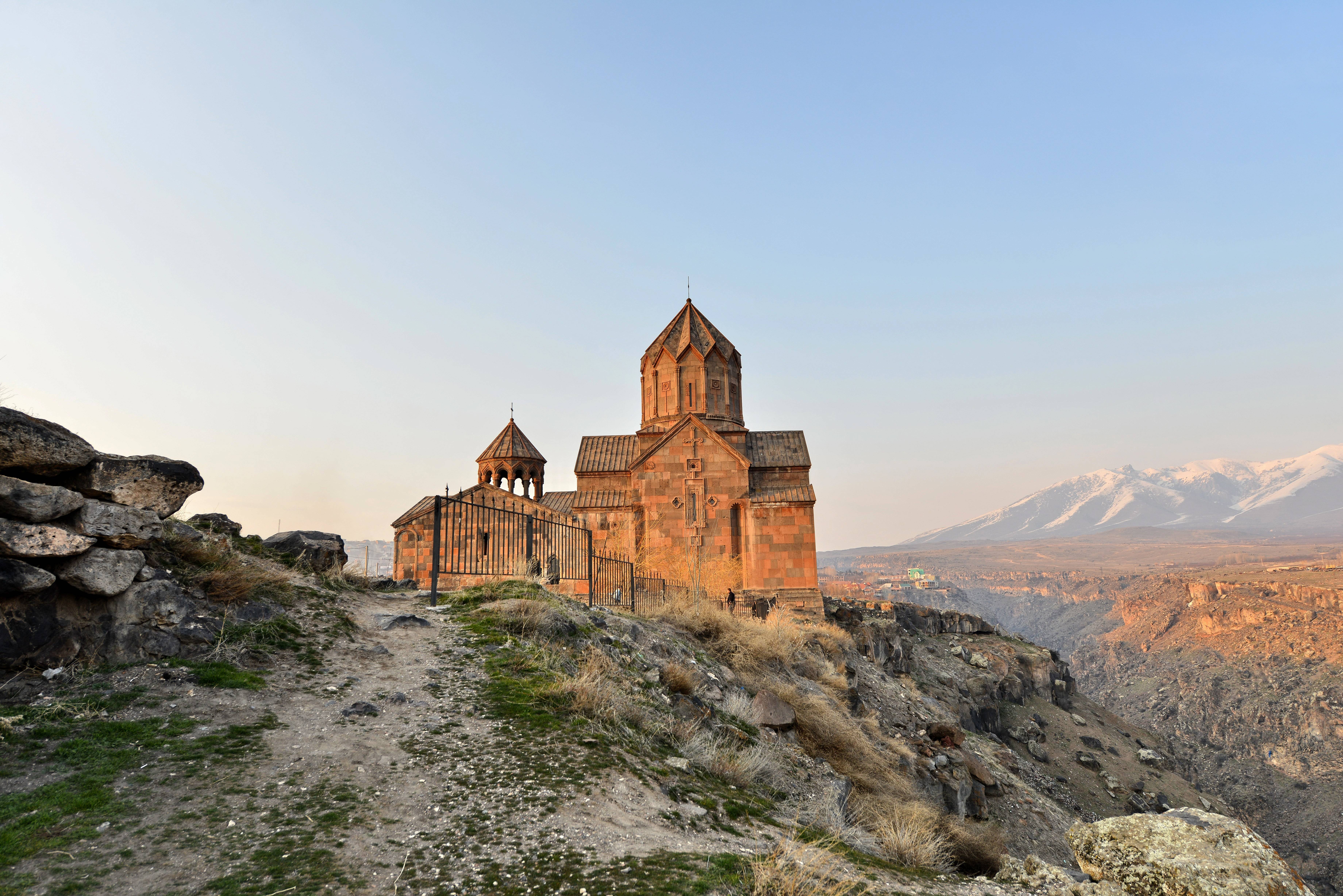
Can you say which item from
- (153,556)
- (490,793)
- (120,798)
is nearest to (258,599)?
(153,556)

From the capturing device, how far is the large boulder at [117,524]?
191 inches

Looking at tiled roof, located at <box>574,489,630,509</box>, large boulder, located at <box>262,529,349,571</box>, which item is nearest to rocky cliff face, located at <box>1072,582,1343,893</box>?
tiled roof, located at <box>574,489,630,509</box>

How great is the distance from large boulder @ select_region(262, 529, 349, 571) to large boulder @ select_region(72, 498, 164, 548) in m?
2.98

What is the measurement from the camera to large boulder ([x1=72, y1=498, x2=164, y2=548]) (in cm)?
486

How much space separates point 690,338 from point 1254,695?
145ft

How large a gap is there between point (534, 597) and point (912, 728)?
9.10 m

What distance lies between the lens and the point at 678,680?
7773 mm

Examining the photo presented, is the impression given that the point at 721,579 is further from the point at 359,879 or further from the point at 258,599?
the point at 359,879

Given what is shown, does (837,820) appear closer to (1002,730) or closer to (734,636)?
(734,636)

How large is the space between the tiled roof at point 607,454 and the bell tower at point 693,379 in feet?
2.92

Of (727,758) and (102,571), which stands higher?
(102,571)


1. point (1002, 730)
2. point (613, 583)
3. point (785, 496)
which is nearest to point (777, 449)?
point (785, 496)

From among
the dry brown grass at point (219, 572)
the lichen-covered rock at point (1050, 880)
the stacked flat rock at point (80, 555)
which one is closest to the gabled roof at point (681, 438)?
the dry brown grass at point (219, 572)

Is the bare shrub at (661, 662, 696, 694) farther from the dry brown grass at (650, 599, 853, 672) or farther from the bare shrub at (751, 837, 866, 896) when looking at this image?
the bare shrub at (751, 837, 866, 896)
